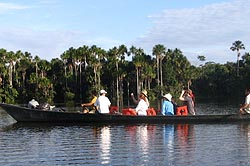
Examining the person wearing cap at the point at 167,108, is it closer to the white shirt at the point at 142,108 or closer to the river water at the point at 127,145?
the white shirt at the point at 142,108

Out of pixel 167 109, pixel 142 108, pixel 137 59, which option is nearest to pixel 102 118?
pixel 142 108

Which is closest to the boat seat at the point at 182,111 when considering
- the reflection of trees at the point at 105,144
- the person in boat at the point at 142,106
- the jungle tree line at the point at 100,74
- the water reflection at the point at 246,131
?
the person in boat at the point at 142,106

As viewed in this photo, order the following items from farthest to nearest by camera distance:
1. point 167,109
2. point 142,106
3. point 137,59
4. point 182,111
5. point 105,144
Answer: point 137,59
point 182,111
point 142,106
point 167,109
point 105,144

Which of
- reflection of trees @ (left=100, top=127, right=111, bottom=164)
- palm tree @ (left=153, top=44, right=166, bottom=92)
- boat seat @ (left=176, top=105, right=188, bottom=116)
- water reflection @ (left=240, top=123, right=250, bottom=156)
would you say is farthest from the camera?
palm tree @ (left=153, top=44, right=166, bottom=92)

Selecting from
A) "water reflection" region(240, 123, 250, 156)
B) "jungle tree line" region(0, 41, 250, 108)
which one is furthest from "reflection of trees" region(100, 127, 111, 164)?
"jungle tree line" region(0, 41, 250, 108)

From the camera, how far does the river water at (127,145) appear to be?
1391cm

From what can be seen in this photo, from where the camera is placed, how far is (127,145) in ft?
55.1

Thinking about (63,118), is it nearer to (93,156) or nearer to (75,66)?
(93,156)

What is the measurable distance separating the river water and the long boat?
0.64 metres

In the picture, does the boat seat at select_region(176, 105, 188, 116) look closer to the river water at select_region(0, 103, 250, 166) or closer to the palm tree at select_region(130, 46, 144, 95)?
the river water at select_region(0, 103, 250, 166)

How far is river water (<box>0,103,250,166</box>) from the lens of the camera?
13906 millimetres

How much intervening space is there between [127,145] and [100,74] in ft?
227

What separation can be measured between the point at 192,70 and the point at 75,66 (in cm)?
2406

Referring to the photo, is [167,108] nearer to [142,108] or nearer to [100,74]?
[142,108]
